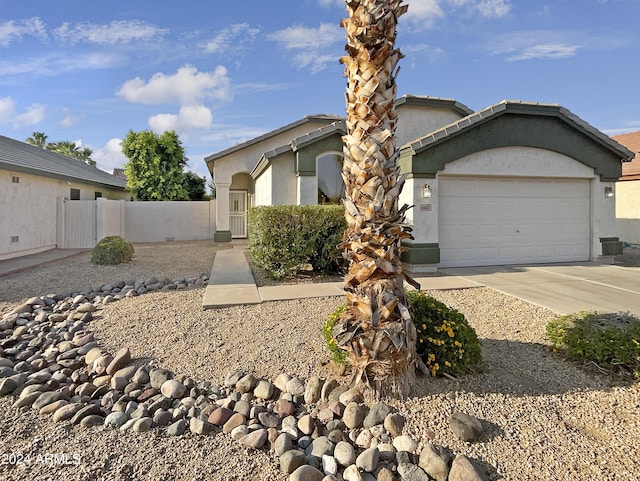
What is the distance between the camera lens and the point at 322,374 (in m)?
4.32

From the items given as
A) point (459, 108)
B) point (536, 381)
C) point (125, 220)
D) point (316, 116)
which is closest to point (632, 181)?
point (459, 108)

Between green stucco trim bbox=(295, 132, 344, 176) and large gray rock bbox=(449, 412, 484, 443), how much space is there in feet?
36.1

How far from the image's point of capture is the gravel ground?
114 inches

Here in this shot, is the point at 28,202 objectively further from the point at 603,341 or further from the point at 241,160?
the point at 603,341

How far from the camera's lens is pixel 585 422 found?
3398 mm

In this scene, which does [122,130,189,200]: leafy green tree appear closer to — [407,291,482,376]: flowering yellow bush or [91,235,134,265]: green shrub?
[91,235,134,265]: green shrub

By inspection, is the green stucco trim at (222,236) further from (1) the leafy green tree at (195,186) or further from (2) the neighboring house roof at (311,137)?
(1) the leafy green tree at (195,186)

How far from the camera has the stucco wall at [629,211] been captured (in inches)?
717

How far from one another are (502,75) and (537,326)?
10.1m

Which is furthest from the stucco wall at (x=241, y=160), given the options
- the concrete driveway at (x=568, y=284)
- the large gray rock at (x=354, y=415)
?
the large gray rock at (x=354, y=415)

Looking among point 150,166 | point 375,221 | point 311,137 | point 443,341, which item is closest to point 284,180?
point 311,137

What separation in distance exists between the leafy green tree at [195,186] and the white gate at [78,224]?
10.2 metres

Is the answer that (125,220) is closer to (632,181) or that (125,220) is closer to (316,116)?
(316,116)

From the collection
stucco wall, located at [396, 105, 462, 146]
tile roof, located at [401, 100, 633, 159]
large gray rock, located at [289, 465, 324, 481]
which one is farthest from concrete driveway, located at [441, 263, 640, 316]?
stucco wall, located at [396, 105, 462, 146]
